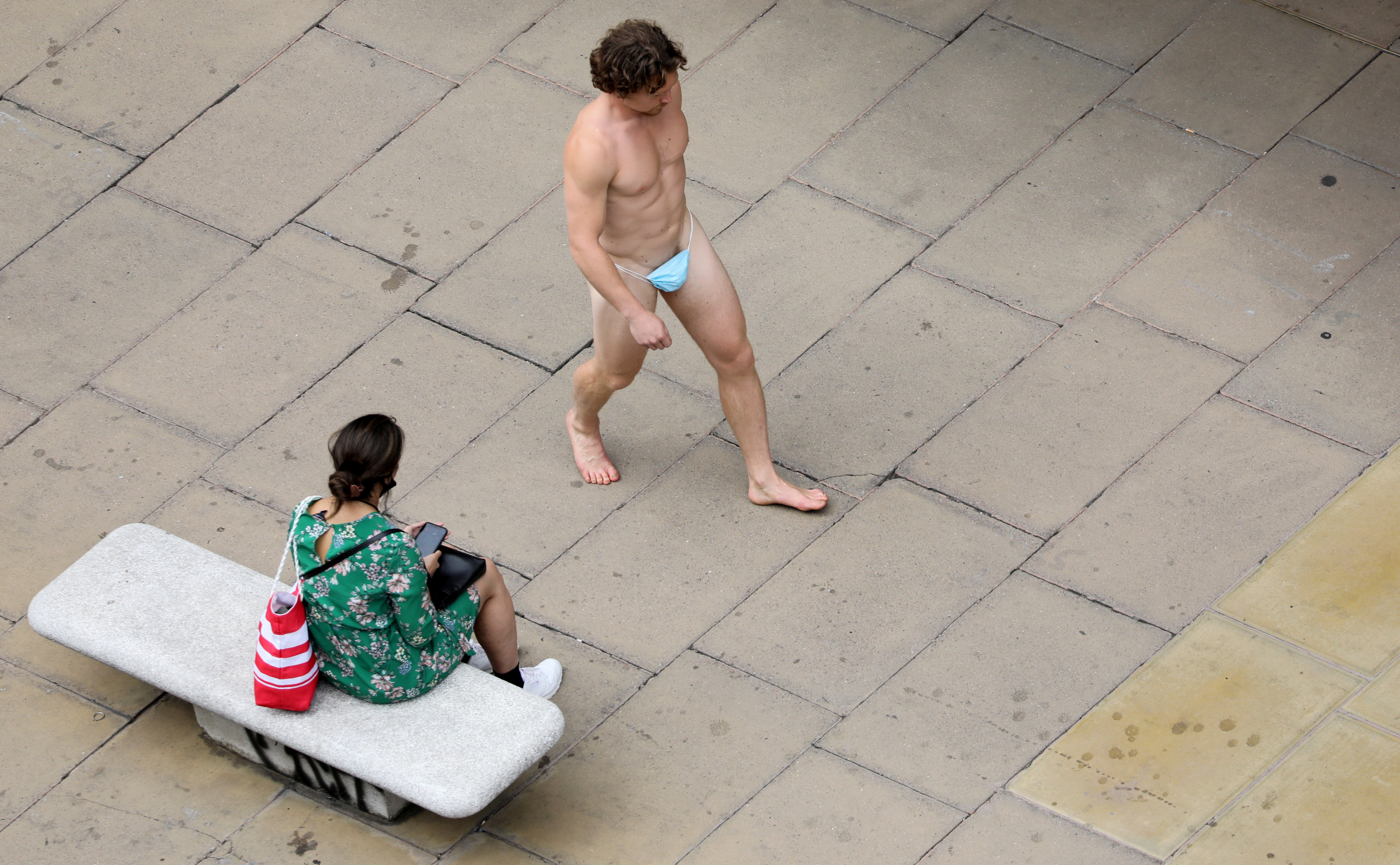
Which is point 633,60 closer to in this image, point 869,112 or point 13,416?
point 869,112

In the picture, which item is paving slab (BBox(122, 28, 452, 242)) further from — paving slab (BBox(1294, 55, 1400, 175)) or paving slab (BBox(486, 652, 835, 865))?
paving slab (BBox(1294, 55, 1400, 175))

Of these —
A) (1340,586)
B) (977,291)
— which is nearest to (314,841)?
(977,291)

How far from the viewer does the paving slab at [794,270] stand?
734cm

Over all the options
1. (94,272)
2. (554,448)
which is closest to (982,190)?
(554,448)

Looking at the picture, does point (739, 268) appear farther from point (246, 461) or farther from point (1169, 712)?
point (1169, 712)

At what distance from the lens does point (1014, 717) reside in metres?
5.97

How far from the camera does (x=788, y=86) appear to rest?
845 cm

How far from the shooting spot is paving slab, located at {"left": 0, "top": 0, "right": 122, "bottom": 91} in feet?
28.6

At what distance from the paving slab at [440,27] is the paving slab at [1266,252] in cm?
335

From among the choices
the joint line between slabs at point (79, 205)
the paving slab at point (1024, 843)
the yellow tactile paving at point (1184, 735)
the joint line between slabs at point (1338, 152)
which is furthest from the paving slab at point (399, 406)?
the joint line between slabs at point (1338, 152)

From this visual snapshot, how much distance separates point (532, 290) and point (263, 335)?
116 centimetres

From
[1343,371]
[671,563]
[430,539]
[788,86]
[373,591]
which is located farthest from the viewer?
[788,86]

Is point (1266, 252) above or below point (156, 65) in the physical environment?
below

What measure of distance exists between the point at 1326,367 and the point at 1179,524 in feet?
3.64
